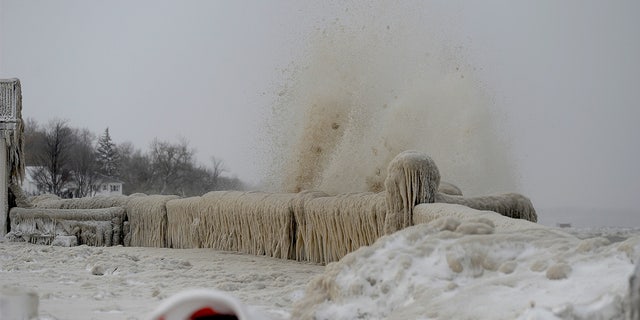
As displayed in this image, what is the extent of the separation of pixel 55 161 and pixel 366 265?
23930mm

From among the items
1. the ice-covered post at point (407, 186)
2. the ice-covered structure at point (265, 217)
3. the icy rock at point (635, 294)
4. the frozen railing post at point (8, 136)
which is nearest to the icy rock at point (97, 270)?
the ice-covered structure at point (265, 217)

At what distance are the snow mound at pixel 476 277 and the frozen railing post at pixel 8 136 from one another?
10.1m

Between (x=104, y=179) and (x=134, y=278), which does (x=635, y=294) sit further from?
(x=104, y=179)

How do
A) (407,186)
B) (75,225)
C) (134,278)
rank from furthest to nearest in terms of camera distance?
(75,225) < (134,278) < (407,186)

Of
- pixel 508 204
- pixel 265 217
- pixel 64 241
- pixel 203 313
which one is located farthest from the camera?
pixel 64 241

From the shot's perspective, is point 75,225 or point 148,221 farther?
point 75,225

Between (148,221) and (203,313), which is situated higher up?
(203,313)

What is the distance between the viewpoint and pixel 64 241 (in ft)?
38.2

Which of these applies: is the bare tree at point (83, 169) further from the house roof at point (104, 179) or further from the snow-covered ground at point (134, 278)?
the snow-covered ground at point (134, 278)

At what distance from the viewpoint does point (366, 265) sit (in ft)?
11.8

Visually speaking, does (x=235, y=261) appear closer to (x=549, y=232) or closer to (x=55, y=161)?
(x=549, y=232)

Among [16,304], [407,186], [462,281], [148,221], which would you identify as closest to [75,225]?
[148,221]

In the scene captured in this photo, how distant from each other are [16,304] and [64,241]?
8.91m

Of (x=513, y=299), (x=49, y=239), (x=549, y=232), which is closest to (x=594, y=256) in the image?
(x=513, y=299)
